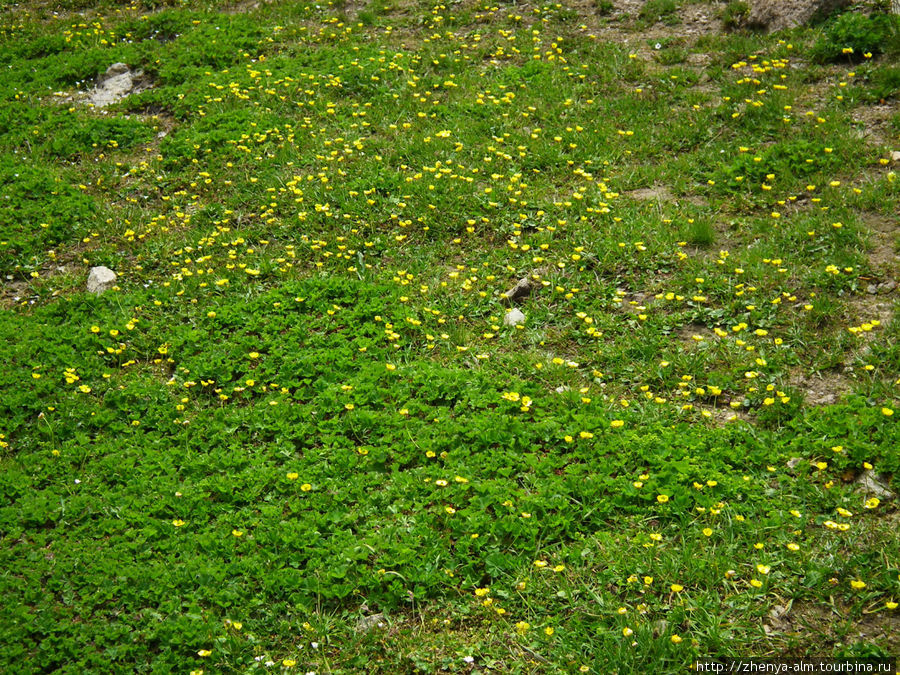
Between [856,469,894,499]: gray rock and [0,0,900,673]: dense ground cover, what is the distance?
0.08 ft

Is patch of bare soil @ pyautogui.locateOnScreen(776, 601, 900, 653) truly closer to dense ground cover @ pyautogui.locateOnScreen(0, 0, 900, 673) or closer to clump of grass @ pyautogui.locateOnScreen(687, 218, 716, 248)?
dense ground cover @ pyautogui.locateOnScreen(0, 0, 900, 673)

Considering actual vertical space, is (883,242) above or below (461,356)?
above

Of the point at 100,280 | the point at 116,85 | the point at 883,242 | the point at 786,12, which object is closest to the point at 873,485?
the point at 883,242

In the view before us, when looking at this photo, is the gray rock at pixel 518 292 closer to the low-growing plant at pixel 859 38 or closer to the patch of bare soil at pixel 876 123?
the patch of bare soil at pixel 876 123

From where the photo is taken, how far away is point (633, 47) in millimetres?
9609

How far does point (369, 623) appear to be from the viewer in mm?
4074

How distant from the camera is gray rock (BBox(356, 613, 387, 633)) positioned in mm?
4043

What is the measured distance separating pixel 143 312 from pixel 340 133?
321cm

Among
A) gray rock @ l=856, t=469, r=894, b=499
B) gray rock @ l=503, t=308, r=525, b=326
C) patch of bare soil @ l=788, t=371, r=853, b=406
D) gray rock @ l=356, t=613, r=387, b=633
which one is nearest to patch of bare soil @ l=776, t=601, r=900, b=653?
gray rock @ l=856, t=469, r=894, b=499

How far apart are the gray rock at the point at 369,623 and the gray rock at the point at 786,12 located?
841 cm

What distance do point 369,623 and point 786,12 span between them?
866 cm

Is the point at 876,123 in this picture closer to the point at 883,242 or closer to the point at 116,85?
the point at 883,242

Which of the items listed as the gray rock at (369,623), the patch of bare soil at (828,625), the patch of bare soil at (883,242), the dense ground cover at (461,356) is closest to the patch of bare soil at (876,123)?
the dense ground cover at (461,356)

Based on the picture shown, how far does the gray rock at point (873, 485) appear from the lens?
4.38m
